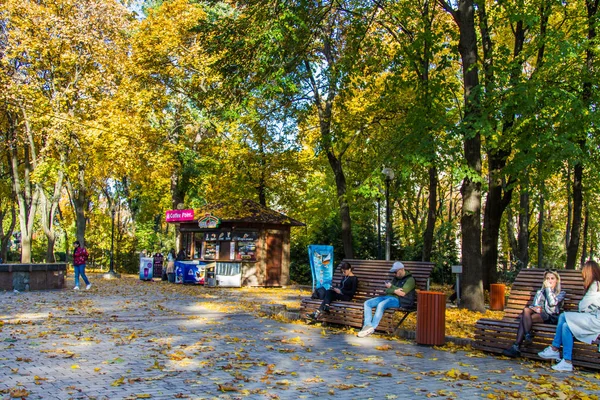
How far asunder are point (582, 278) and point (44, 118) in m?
23.7

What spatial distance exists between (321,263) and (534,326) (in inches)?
398

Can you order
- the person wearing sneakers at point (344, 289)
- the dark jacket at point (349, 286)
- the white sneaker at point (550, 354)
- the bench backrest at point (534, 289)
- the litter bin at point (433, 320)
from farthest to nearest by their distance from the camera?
the dark jacket at point (349, 286) < the person wearing sneakers at point (344, 289) < the litter bin at point (433, 320) < the bench backrest at point (534, 289) < the white sneaker at point (550, 354)

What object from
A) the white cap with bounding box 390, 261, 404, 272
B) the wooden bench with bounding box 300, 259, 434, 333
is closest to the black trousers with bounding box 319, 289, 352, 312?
A: the wooden bench with bounding box 300, 259, 434, 333

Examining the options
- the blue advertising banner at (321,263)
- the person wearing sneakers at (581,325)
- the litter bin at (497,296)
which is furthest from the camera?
the blue advertising banner at (321,263)

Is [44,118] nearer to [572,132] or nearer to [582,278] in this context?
[572,132]

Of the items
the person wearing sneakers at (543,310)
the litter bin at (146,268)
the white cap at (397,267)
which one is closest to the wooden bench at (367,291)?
the white cap at (397,267)

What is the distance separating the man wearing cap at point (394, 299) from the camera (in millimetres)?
10828

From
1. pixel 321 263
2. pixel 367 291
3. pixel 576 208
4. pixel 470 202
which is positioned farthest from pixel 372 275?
pixel 576 208

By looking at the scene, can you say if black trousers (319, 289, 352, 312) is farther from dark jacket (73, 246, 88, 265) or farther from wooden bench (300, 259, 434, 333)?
dark jacket (73, 246, 88, 265)

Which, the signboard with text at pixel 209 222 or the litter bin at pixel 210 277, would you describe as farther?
the signboard with text at pixel 209 222

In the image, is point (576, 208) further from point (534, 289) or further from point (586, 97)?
point (534, 289)

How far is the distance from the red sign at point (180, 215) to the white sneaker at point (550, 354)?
836 inches

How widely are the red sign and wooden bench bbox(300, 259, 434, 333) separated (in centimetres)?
1602

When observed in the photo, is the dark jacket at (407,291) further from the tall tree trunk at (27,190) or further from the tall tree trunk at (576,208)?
the tall tree trunk at (27,190)
